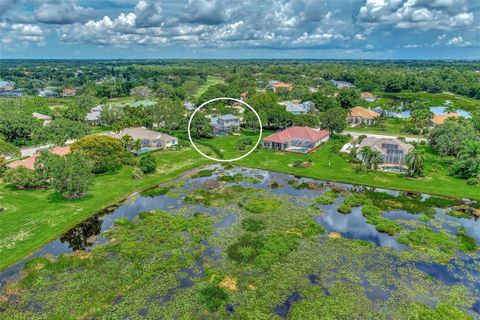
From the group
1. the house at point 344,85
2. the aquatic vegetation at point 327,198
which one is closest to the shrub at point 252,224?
the aquatic vegetation at point 327,198

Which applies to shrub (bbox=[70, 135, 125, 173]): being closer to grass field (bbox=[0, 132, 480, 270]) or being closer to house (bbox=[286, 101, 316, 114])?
grass field (bbox=[0, 132, 480, 270])

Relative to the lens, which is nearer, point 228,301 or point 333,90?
point 228,301

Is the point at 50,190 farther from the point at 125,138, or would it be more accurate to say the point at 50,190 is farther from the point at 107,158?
the point at 125,138

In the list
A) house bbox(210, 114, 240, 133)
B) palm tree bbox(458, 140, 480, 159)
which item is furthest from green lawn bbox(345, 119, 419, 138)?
house bbox(210, 114, 240, 133)

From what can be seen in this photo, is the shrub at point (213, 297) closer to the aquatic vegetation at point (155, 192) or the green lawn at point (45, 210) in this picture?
the green lawn at point (45, 210)

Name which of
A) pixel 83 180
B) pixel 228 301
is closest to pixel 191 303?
pixel 228 301

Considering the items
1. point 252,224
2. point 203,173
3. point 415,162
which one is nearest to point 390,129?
point 415,162

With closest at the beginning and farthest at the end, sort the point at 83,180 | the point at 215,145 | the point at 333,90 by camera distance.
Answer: the point at 83,180
the point at 215,145
the point at 333,90
